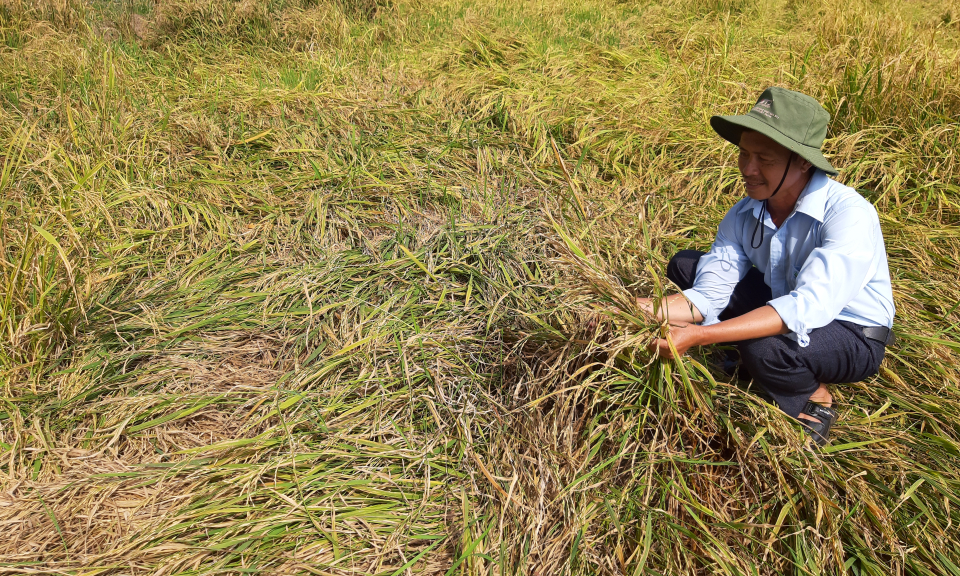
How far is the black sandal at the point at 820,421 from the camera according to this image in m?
1.60

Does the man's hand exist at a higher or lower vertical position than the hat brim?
lower

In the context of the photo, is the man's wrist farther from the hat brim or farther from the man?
the hat brim

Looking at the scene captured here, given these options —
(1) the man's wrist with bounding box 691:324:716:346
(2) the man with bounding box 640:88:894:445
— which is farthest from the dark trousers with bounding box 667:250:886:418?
(1) the man's wrist with bounding box 691:324:716:346

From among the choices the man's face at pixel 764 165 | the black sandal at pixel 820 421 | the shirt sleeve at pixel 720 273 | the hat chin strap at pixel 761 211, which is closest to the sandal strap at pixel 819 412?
the black sandal at pixel 820 421

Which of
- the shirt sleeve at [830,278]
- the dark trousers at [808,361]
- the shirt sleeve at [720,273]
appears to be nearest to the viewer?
the shirt sleeve at [830,278]

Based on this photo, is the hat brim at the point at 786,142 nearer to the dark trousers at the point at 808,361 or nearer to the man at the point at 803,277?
the man at the point at 803,277

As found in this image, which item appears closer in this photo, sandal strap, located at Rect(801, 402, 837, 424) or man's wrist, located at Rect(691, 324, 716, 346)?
man's wrist, located at Rect(691, 324, 716, 346)

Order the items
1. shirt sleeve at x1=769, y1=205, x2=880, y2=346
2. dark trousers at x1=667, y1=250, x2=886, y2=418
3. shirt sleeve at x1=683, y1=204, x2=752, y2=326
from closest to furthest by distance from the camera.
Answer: shirt sleeve at x1=769, y1=205, x2=880, y2=346
dark trousers at x1=667, y1=250, x2=886, y2=418
shirt sleeve at x1=683, y1=204, x2=752, y2=326

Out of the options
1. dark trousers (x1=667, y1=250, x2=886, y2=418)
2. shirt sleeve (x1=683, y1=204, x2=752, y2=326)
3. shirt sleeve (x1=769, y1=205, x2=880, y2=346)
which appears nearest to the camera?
shirt sleeve (x1=769, y1=205, x2=880, y2=346)

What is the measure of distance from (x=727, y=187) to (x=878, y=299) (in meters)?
1.24

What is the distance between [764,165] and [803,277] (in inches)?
13.1

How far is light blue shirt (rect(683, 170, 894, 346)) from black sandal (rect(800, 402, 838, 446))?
24 centimetres

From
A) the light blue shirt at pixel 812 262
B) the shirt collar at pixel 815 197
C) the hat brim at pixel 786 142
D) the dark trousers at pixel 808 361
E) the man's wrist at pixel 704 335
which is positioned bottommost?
the dark trousers at pixel 808 361

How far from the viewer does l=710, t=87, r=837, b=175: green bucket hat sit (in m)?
1.52
